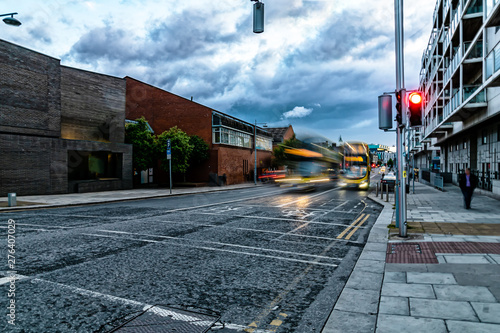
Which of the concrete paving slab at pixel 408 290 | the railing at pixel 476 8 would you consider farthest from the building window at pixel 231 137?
the concrete paving slab at pixel 408 290

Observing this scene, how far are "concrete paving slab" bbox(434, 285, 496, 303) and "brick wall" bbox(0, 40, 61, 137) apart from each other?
84.8 feet

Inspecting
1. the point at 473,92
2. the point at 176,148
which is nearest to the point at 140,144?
the point at 176,148

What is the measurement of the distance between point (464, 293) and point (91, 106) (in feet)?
101

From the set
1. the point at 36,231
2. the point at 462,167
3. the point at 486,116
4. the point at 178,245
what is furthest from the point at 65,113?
the point at 462,167

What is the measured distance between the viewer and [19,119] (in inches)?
895

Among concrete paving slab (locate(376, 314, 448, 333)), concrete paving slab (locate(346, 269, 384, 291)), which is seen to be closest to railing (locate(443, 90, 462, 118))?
concrete paving slab (locate(346, 269, 384, 291))

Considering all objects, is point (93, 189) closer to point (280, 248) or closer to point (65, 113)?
point (65, 113)

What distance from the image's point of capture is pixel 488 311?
3.91 metres

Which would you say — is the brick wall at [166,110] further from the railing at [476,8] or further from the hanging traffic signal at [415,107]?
the hanging traffic signal at [415,107]

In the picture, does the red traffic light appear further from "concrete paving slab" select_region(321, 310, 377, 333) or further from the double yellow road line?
"concrete paving slab" select_region(321, 310, 377, 333)

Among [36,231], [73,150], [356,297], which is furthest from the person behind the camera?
[73,150]

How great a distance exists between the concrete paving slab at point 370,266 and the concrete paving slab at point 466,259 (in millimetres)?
1278

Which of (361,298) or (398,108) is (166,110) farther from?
(361,298)

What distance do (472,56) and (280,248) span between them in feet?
78.0
